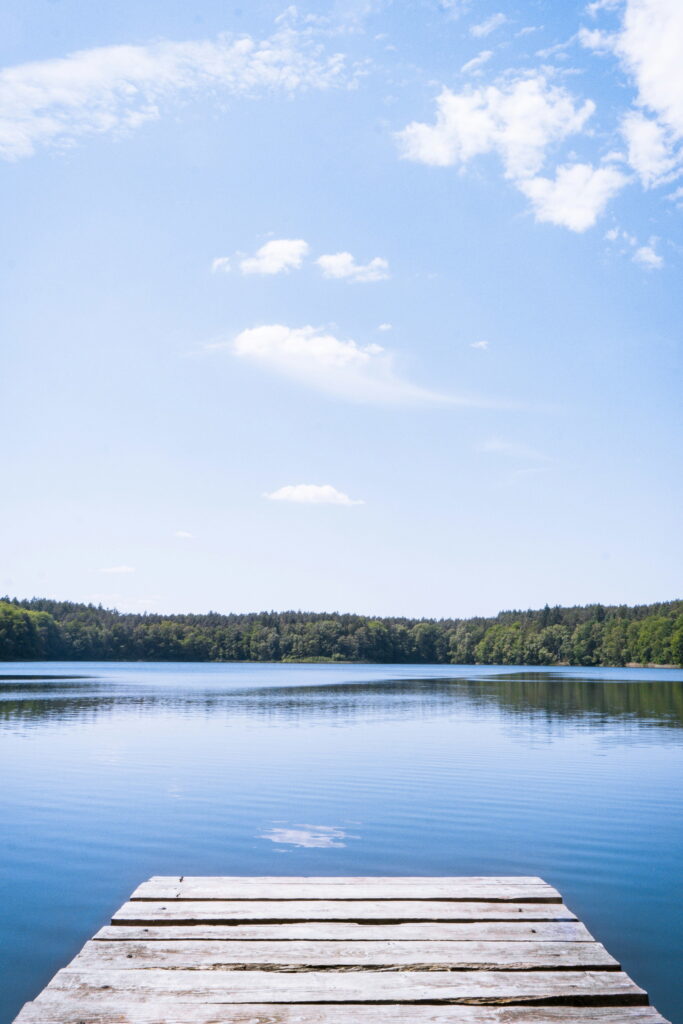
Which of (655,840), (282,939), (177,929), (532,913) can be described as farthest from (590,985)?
(655,840)

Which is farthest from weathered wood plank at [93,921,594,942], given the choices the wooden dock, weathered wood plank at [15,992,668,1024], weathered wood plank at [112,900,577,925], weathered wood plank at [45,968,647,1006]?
weathered wood plank at [15,992,668,1024]

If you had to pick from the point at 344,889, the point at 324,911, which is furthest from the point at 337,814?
the point at 324,911

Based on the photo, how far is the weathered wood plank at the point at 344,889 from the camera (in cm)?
909

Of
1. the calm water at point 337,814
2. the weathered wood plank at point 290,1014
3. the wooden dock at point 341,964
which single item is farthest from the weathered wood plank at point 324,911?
the calm water at point 337,814

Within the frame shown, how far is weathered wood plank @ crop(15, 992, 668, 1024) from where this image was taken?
6188 millimetres

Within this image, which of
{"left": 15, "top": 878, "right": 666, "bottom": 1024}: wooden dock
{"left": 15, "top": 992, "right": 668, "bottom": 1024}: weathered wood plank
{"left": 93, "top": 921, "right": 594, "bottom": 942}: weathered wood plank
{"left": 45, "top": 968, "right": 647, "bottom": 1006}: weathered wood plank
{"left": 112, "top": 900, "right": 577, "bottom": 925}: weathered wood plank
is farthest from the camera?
{"left": 112, "top": 900, "right": 577, "bottom": 925}: weathered wood plank

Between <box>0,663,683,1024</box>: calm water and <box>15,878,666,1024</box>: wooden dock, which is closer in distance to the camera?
<box>15,878,666,1024</box>: wooden dock

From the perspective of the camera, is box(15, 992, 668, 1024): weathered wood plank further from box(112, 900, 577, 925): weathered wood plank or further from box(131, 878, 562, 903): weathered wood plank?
box(131, 878, 562, 903): weathered wood plank

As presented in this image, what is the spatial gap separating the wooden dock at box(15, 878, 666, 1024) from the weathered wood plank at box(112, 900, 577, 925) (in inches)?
0.8

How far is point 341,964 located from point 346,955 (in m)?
0.19

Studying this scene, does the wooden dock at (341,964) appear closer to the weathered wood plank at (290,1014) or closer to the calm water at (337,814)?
the weathered wood plank at (290,1014)

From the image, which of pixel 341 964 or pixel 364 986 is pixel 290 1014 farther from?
pixel 341 964

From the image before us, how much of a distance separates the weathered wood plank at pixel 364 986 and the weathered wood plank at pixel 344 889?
2058 millimetres

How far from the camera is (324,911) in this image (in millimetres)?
8469
